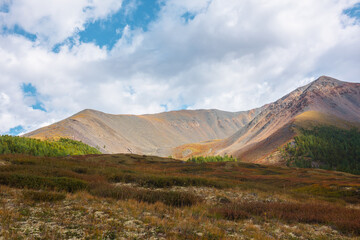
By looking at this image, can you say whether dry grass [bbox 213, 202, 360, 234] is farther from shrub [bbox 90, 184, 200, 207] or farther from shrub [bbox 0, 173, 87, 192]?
shrub [bbox 0, 173, 87, 192]

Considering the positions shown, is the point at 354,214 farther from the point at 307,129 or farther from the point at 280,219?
the point at 307,129

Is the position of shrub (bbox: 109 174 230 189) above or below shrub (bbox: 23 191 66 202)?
below

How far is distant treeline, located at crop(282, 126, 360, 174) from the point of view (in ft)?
365

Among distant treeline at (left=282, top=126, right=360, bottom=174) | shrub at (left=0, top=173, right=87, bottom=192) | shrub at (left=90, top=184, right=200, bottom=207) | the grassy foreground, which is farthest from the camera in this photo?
distant treeline at (left=282, top=126, right=360, bottom=174)

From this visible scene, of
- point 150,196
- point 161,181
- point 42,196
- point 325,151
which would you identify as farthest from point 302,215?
point 325,151

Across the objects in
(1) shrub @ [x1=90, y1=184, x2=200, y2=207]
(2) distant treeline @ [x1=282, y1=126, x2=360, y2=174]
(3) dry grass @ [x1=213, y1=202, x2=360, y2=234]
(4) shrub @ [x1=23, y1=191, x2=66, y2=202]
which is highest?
(4) shrub @ [x1=23, y1=191, x2=66, y2=202]

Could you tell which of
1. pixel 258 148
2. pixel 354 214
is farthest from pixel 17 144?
pixel 258 148

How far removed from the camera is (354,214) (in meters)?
13.5

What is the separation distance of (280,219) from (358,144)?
159865 millimetres

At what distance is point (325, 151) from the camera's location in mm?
120938

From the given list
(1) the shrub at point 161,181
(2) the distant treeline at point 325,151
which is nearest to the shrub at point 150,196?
(1) the shrub at point 161,181

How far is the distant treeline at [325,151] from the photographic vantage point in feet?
365

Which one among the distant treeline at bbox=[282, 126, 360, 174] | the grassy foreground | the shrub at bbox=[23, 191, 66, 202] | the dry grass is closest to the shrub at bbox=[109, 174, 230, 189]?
the grassy foreground

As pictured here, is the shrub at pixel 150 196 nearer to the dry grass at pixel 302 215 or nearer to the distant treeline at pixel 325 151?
the dry grass at pixel 302 215
